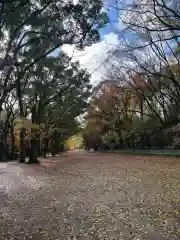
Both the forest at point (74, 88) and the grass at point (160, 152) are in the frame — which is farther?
the grass at point (160, 152)

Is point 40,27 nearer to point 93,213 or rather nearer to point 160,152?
point 93,213

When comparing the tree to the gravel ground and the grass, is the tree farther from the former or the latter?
the grass

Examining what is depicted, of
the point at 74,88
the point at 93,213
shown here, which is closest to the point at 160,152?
the point at 74,88

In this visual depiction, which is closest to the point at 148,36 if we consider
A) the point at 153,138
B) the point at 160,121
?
the point at 160,121

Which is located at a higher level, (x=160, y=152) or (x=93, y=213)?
(x=160, y=152)

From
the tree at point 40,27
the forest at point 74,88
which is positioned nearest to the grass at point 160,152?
the forest at point 74,88

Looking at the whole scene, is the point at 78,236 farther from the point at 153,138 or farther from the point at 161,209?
the point at 153,138

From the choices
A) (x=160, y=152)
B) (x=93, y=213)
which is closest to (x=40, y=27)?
(x=93, y=213)

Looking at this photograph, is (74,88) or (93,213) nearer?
(93,213)

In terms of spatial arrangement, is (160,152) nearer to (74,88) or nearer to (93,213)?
(74,88)

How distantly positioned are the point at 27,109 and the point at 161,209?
34.4 m

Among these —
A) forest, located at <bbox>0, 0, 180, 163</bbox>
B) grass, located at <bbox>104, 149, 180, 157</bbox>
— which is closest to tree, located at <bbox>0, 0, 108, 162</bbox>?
forest, located at <bbox>0, 0, 180, 163</bbox>

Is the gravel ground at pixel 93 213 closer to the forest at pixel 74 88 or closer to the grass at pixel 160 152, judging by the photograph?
the forest at pixel 74 88

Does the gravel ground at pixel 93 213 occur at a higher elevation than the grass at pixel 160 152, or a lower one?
lower
